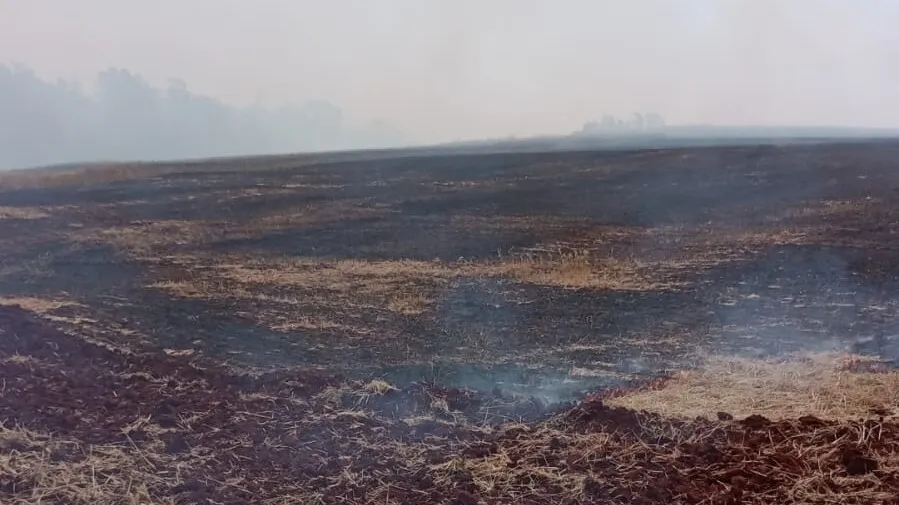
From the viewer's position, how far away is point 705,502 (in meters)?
4.31

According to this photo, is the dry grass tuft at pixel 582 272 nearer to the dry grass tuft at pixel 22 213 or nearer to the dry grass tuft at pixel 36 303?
the dry grass tuft at pixel 36 303

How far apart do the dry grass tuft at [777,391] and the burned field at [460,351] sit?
30 mm

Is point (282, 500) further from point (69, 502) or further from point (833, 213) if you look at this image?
point (833, 213)

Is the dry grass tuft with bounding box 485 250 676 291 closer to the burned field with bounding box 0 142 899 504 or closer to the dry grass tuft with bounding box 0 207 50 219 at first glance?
the burned field with bounding box 0 142 899 504

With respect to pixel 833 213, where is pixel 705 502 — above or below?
below

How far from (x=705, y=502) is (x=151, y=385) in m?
4.62

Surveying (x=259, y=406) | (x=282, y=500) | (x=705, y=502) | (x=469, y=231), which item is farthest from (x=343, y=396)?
(x=469, y=231)

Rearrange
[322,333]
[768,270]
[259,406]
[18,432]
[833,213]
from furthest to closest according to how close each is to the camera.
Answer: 1. [833,213]
2. [768,270]
3. [322,333]
4. [259,406]
5. [18,432]

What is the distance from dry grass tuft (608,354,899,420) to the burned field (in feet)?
0.10

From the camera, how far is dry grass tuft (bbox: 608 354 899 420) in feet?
18.1

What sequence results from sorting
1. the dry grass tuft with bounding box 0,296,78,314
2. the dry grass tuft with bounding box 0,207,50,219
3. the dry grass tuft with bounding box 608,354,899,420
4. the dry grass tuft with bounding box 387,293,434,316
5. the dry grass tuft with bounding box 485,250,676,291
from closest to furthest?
1. the dry grass tuft with bounding box 608,354,899,420
2. the dry grass tuft with bounding box 387,293,434,316
3. the dry grass tuft with bounding box 0,296,78,314
4. the dry grass tuft with bounding box 485,250,676,291
5. the dry grass tuft with bounding box 0,207,50,219

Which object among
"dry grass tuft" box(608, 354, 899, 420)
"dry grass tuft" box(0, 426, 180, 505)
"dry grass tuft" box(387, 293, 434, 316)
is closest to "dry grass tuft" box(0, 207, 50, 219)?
"dry grass tuft" box(387, 293, 434, 316)

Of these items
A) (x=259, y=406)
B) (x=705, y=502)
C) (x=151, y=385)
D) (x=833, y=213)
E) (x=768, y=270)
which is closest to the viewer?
(x=705, y=502)

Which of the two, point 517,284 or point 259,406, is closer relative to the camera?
point 259,406
